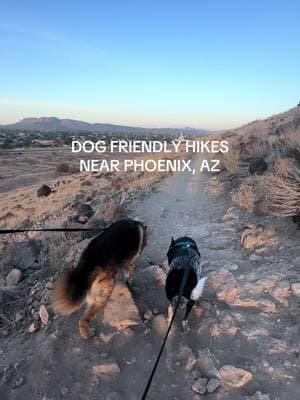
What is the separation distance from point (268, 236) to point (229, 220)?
150 cm

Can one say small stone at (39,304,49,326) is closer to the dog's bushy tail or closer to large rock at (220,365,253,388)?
the dog's bushy tail

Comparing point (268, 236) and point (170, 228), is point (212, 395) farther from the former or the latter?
point (170, 228)

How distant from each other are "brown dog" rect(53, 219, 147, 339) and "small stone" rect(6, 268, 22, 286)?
258cm

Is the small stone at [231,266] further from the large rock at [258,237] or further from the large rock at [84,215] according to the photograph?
the large rock at [84,215]

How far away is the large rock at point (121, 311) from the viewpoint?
486cm

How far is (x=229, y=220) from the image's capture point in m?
8.29

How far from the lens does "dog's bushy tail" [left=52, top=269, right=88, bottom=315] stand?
4.43 m

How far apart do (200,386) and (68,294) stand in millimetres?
1591

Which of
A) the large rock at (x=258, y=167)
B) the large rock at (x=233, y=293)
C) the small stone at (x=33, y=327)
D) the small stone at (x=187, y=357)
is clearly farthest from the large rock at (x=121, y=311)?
the large rock at (x=258, y=167)

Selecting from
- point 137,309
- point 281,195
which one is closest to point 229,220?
point 281,195

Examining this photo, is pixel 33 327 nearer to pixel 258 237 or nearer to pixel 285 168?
pixel 258 237

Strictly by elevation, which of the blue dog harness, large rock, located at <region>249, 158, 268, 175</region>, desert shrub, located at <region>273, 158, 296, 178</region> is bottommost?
the blue dog harness

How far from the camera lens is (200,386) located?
4012 mm

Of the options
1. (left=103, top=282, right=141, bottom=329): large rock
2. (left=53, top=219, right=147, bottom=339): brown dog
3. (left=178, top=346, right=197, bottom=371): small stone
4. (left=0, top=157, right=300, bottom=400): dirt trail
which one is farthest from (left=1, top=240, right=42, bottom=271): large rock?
(left=178, top=346, right=197, bottom=371): small stone
